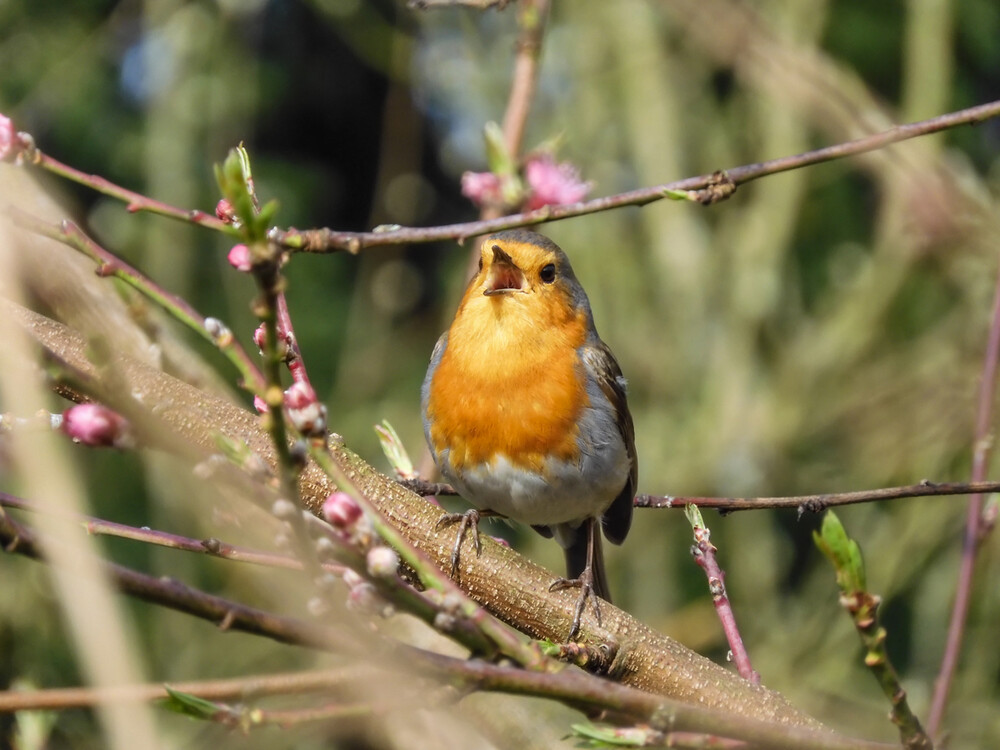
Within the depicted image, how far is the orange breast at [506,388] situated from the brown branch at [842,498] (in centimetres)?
96

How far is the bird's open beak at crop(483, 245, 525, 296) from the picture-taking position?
303 cm

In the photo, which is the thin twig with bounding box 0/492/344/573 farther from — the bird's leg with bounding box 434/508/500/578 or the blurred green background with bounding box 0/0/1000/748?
the blurred green background with bounding box 0/0/1000/748

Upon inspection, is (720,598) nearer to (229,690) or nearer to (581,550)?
(229,690)

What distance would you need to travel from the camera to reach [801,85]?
2.74m

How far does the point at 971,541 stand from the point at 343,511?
1317mm

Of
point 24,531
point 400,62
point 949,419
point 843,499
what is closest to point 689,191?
point 843,499

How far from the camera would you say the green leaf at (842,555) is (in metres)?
1.07

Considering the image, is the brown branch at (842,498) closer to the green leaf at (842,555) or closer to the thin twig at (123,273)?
the green leaf at (842,555)

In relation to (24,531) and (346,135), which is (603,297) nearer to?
(346,135)

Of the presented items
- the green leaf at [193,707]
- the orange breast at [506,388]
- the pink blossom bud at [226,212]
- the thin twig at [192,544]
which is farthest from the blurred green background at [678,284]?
the green leaf at [193,707]

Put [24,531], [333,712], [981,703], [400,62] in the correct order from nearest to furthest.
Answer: [24,531] → [333,712] → [981,703] → [400,62]

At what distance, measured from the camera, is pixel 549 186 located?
8.87 ft

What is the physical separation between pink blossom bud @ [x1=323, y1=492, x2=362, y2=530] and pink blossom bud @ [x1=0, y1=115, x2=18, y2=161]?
0.77 m

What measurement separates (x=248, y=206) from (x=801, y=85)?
209 cm
